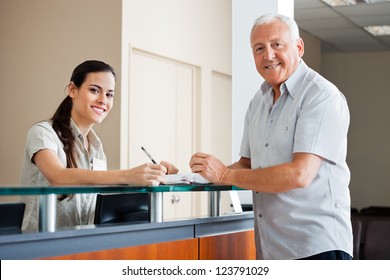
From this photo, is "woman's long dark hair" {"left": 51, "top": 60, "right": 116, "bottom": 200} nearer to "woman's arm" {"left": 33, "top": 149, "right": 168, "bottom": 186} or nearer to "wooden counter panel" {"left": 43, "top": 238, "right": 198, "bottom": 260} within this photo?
"woman's arm" {"left": 33, "top": 149, "right": 168, "bottom": 186}

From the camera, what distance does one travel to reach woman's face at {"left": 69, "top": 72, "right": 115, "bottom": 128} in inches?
117

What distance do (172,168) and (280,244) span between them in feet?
1.89

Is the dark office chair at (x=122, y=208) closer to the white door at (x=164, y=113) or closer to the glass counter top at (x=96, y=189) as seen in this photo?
the glass counter top at (x=96, y=189)

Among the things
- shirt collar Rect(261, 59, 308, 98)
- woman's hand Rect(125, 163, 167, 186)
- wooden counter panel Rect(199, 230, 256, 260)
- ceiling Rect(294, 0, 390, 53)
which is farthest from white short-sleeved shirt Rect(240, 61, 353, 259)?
ceiling Rect(294, 0, 390, 53)

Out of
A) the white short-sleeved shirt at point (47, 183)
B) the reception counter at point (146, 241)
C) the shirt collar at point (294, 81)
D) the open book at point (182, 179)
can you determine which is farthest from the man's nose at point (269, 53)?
the white short-sleeved shirt at point (47, 183)

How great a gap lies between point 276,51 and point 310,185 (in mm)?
493

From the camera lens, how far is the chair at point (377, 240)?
6480 millimetres

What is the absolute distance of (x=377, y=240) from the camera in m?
6.59

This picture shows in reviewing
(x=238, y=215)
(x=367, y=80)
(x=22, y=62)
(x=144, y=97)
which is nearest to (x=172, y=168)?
(x=238, y=215)

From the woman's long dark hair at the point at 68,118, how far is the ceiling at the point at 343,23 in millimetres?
5722

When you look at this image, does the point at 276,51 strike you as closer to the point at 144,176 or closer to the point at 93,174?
the point at 144,176

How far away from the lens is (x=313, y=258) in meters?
2.28

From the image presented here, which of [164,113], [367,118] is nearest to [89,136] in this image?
[164,113]
